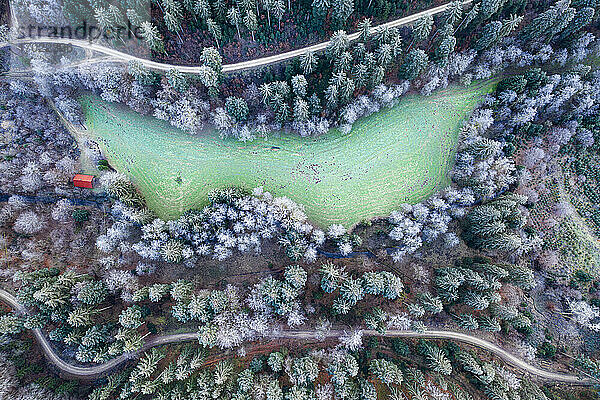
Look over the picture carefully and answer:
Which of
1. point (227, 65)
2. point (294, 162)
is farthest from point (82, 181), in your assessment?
point (294, 162)

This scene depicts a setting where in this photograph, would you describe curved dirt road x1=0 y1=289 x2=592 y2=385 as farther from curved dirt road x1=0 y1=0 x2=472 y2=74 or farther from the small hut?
curved dirt road x1=0 y1=0 x2=472 y2=74

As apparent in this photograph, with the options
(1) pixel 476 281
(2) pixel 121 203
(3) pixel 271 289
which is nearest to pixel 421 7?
(1) pixel 476 281

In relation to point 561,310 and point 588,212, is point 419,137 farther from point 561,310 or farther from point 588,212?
point 561,310

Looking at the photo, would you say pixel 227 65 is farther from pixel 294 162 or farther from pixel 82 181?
pixel 82 181

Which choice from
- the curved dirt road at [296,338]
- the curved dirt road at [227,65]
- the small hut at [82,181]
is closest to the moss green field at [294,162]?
the small hut at [82,181]

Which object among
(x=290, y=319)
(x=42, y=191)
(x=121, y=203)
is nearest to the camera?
(x=290, y=319)

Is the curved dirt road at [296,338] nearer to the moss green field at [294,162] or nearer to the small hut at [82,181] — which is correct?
the small hut at [82,181]

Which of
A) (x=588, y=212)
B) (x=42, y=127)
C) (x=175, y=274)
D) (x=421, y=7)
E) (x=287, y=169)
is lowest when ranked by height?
(x=175, y=274)
